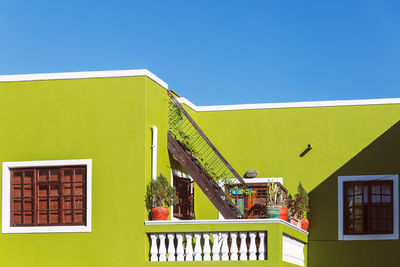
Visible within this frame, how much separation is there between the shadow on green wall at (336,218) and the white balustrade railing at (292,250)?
1.58 m

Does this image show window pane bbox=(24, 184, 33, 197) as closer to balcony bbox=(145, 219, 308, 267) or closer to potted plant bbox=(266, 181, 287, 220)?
balcony bbox=(145, 219, 308, 267)

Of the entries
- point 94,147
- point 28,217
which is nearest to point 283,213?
point 94,147

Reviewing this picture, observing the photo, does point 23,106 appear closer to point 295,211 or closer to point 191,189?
point 191,189

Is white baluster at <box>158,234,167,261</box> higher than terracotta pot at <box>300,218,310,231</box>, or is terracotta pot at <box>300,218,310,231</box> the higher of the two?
terracotta pot at <box>300,218,310,231</box>

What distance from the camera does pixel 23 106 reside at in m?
17.2

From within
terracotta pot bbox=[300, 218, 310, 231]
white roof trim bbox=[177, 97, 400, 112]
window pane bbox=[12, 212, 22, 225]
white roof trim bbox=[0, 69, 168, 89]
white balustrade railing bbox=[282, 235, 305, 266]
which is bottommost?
white balustrade railing bbox=[282, 235, 305, 266]

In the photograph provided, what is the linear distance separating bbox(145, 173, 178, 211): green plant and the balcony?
0.42 m

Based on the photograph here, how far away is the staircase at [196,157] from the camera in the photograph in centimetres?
1798

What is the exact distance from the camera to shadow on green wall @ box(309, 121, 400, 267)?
1988 cm

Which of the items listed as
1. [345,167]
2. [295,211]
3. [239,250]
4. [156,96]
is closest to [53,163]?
[156,96]

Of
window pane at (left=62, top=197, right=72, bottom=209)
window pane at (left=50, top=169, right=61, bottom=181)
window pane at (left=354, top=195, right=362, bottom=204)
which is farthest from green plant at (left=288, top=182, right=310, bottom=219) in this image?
window pane at (left=50, top=169, right=61, bottom=181)

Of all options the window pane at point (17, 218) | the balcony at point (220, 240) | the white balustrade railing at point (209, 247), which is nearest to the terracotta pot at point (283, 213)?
the balcony at point (220, 240)

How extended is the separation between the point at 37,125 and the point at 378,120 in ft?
27.4

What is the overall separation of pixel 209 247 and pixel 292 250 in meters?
2.21
